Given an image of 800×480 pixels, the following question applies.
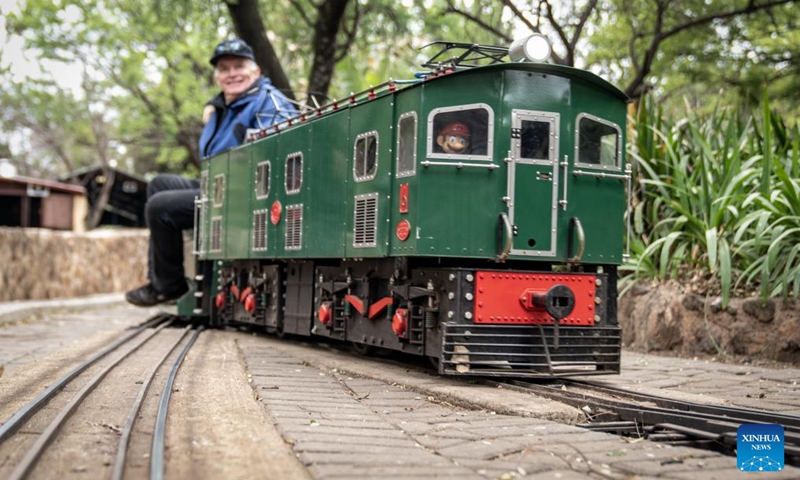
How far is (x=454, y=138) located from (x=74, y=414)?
12.3 ft

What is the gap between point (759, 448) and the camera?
5.01 metres

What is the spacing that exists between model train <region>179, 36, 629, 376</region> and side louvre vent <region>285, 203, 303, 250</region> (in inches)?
51.6

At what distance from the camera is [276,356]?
1017 cm

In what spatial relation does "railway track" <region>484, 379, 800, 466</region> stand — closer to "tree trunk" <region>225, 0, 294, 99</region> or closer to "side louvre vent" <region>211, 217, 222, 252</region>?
"side louvre vent" <region>211, 217, 222, 252</region>

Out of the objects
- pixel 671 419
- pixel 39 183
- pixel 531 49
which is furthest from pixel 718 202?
pixel 39 183

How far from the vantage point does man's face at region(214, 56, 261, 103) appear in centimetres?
1445

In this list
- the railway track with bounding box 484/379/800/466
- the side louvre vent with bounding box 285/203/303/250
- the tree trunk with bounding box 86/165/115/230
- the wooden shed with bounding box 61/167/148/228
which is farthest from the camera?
the wooden shed with bounding box 61/167/148/228

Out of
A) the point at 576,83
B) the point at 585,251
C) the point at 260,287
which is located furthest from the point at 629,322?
the point at 260,287

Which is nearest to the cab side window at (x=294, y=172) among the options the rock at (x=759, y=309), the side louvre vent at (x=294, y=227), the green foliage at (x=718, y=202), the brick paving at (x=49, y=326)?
the side louvre vent at (x=294, y=227)

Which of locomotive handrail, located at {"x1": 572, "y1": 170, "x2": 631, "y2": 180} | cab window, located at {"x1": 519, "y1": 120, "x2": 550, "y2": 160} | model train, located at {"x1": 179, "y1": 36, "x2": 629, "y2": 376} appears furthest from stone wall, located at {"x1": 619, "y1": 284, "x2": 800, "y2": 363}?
cab window, located at {"x1": 519, "y1": 120, "x2": 550, "y2": 160}

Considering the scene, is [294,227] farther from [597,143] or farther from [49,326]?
[49,326]

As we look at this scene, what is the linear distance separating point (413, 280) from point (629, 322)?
4169mm

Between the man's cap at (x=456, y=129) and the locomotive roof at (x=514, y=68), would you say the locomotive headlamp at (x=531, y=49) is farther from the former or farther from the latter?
the man's cap at (x=456, y=129)

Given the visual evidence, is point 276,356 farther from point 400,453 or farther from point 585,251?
point 400,453
